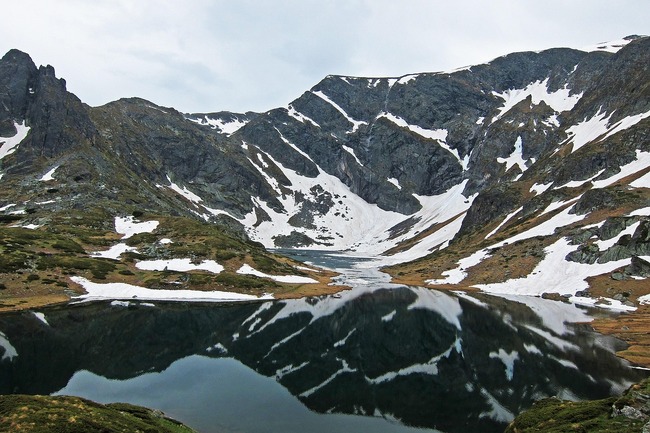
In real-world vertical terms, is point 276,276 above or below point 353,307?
above

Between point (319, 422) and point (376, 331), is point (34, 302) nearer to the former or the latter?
point (376, 331)

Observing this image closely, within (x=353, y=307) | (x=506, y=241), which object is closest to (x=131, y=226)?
(x=353, y=307)

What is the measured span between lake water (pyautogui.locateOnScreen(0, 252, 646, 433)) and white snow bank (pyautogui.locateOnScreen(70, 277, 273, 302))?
856 centimetres

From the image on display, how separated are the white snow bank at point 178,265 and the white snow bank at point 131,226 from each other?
29.5 metres

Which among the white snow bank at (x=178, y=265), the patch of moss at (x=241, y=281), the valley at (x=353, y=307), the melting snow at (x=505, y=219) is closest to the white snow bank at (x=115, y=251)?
the valley at (x=353, y=307)

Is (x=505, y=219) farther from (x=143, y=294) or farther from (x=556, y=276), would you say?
(x=143, y=294)

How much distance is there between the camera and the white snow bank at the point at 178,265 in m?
114

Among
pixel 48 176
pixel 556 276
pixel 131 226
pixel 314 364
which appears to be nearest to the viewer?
pixel 314 364

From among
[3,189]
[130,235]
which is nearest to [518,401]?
[130,235]

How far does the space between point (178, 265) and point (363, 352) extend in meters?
74.2

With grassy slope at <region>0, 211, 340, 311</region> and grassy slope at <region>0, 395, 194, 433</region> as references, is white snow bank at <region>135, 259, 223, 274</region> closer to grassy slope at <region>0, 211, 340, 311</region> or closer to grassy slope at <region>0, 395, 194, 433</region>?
grassy slope at <region>0, 211, 340, 311</region>

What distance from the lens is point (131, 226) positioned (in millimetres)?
151625

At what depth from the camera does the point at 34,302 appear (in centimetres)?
7838

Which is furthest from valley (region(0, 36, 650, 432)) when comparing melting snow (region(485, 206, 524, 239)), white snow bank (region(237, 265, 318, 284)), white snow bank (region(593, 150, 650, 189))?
melting snow (region(485, 206, 524, 239))
